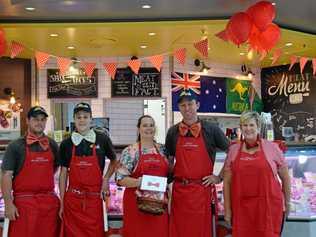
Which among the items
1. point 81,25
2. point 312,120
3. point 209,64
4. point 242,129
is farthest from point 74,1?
point 312,120


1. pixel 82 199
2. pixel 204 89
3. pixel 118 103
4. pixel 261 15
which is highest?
pixel 261 15

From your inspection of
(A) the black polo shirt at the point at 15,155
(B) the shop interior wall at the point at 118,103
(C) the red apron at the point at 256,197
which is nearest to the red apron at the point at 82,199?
(A) the black polo shirt at the point at 15,155

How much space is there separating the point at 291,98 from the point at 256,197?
8601mm

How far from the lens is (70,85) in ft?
34.3

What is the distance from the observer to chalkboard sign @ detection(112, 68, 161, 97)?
34.0 ft

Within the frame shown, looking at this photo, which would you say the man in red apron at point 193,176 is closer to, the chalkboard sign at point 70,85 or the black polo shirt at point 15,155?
the black polo shirt at point 15,155

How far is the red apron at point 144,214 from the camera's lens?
371cm

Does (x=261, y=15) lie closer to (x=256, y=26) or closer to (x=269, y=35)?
(x=256, y=26)

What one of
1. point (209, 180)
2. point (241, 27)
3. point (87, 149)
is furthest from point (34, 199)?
point (241, 27)

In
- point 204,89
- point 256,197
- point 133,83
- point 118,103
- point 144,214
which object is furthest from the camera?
point 204,89

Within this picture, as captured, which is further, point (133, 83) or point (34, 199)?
point (133, 83)

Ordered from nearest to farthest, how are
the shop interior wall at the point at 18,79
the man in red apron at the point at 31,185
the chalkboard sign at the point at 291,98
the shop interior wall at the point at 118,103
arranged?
the man in red apron at the point at 31,185 → the shop interior wall at the point at 18,79 → the shop interior wall at the point at 118,103 → the chalkboard sign at the point at 291,98

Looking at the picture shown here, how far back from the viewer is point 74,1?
662cm

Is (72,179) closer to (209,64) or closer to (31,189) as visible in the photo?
(31,189)
